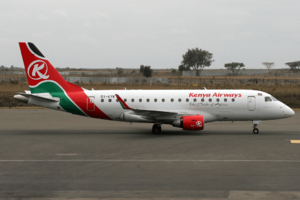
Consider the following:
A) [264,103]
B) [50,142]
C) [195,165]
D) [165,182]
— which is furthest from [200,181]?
[264,103]

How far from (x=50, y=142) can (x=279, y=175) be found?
587 inches

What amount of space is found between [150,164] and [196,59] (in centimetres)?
16110

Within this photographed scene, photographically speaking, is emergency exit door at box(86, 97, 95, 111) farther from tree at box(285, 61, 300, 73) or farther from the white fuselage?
tree at box(285, 61, 300, 73)

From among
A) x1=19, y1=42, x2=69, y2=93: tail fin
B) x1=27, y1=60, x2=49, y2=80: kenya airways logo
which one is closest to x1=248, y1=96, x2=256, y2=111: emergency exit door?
x1=19, y1=42, x2=69, y2=93: tail fin

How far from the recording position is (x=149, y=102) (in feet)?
91.1

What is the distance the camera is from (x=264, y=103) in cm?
2700

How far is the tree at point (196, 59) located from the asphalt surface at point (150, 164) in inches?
5845

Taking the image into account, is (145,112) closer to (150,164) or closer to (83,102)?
(83,102)

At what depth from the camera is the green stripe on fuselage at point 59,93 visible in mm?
27609

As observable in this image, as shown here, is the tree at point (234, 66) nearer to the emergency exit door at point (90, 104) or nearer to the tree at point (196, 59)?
the tree at point (196, 59)

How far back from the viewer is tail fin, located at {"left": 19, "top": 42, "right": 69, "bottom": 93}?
2805 cm

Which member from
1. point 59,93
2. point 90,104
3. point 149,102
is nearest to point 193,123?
point 149,102

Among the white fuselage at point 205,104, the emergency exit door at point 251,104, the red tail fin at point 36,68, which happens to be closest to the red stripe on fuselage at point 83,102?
the white fuselage at point 205,104

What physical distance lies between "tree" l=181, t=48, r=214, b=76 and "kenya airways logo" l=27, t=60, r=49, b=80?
150 m
